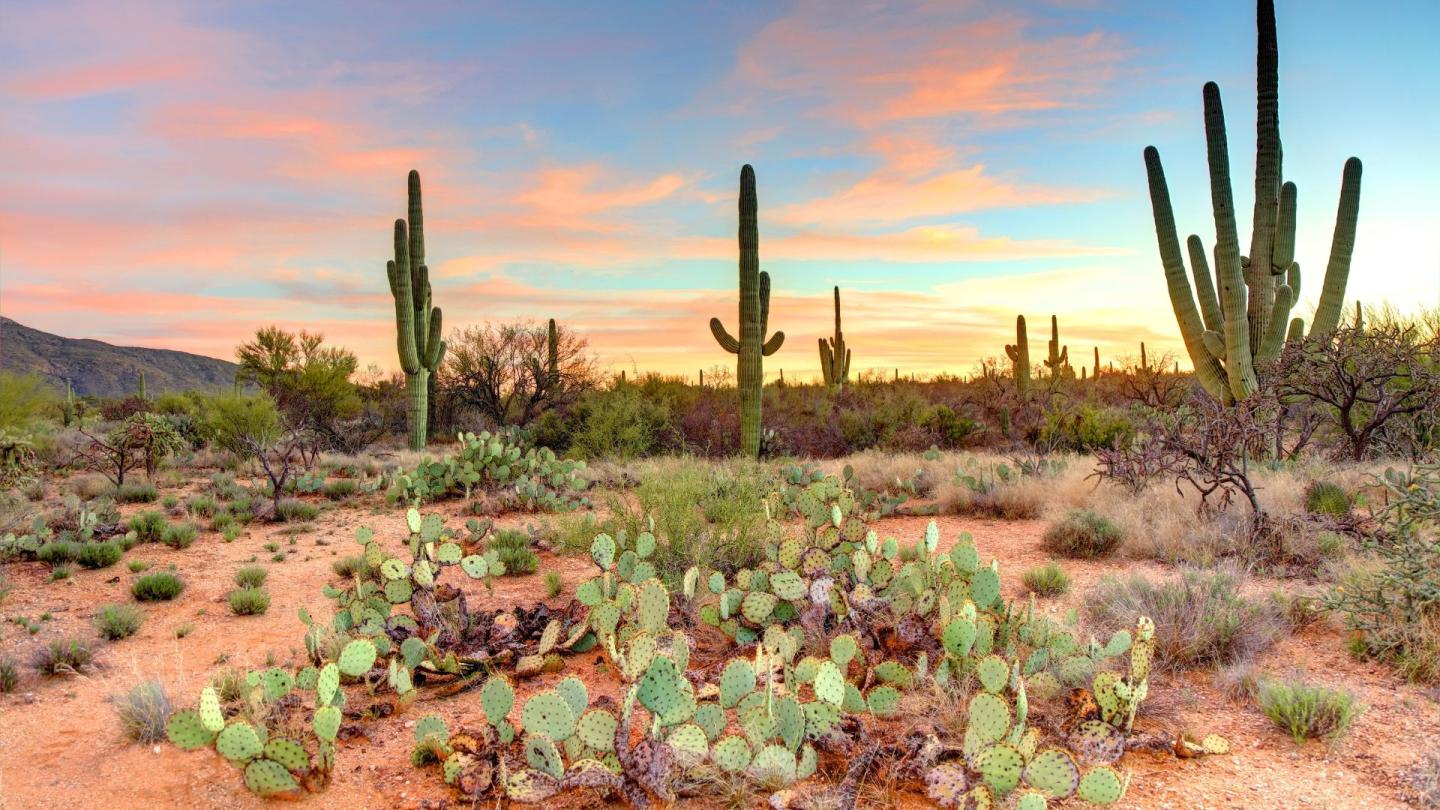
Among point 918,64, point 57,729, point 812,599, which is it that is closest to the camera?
point 57,729

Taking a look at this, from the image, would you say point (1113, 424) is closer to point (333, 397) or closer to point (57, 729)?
point (57, 729)

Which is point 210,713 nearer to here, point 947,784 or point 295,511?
point 947,784

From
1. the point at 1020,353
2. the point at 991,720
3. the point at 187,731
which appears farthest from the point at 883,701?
the point at 1020,353

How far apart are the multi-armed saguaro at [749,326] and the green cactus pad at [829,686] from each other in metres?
12.0

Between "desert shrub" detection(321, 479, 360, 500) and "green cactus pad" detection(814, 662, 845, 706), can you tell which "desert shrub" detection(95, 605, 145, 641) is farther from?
"desert shrub" detection(321, 479, 360, 500)

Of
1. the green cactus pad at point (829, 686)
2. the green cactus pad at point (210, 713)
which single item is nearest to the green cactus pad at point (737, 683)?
the green cactus pad at point (829, 686)

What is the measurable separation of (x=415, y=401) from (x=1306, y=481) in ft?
53.2

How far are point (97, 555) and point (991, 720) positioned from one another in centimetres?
814

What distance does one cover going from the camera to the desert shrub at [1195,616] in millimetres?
5020

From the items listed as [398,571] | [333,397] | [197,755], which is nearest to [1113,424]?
[398,571]

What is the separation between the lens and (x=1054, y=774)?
338 centimetres

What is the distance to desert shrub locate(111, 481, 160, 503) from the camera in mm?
11695

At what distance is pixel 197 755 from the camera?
4.14 m

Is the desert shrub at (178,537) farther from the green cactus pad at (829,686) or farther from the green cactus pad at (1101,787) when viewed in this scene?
the green cactus pad at (1101,787)
